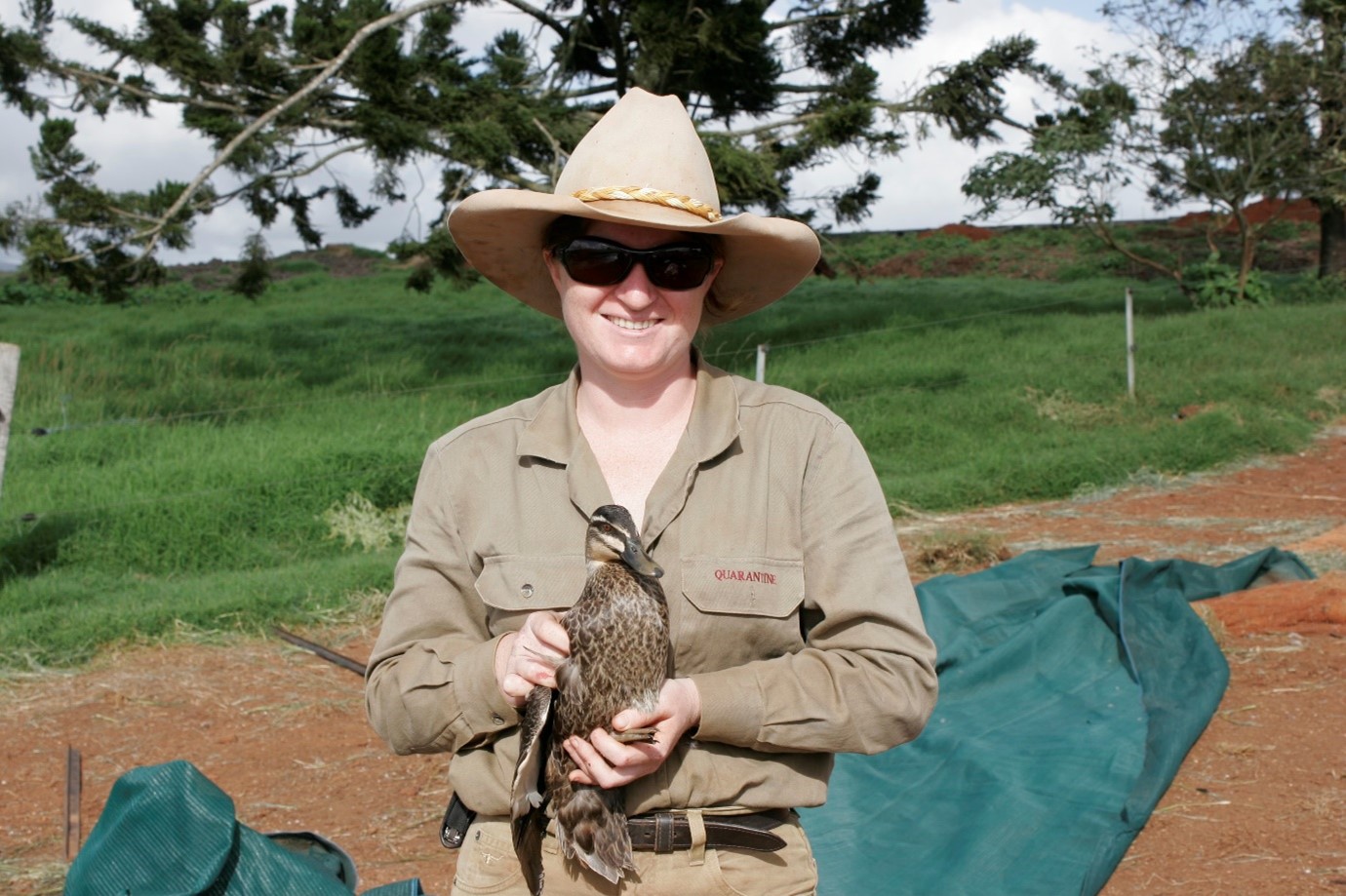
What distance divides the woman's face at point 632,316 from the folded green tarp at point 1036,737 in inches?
98.6

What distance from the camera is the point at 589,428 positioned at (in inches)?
99.3

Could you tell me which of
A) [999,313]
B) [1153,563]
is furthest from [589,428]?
[999,313]

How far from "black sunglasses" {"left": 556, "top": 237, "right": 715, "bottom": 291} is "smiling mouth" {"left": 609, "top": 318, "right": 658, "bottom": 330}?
7 centimetres

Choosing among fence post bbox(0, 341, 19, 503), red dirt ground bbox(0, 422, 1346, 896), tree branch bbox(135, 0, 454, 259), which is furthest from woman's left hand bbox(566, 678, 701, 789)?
tree branch bbox(135, 0, 454, 259)

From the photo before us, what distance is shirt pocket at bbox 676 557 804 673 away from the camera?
230cm

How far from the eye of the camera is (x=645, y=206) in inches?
93.5

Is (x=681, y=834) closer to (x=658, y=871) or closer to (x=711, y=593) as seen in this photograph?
(x=658, y=871)

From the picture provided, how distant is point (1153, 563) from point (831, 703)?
5.14 meters

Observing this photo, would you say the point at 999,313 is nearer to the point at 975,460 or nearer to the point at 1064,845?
the point at 975,460

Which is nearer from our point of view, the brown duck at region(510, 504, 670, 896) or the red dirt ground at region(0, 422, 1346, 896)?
the brown duck at region(510, 504, 670, 896)

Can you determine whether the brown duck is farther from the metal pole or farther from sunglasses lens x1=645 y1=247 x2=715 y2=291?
the metal pole

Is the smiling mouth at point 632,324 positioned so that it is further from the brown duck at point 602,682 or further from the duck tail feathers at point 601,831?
the duck tail feathers at point 601,831

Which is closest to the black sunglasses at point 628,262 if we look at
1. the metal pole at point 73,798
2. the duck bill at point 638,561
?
the duck bill at point 638,561

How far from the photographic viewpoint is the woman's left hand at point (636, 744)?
83.3 inches
